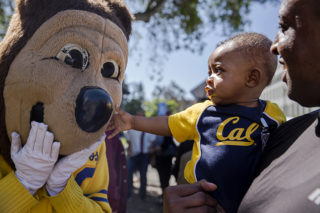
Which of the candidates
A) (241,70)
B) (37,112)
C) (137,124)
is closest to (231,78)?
(241,70)

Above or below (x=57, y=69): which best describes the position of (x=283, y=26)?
above

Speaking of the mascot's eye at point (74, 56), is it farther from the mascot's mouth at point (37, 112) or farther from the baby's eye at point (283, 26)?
the baby's eye at point (283, 26)

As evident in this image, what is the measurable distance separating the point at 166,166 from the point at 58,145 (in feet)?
15.5

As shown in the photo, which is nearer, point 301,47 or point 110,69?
point 301,47

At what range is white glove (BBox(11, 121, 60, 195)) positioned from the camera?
1.22 m

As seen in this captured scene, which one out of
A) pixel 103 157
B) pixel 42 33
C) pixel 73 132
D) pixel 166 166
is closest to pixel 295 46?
pixel 73 132

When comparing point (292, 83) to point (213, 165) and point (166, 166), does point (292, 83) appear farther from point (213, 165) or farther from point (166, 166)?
point (166, 166)

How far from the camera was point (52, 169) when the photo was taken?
1.34m

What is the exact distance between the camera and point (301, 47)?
3.23ft

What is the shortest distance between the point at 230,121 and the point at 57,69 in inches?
38.6

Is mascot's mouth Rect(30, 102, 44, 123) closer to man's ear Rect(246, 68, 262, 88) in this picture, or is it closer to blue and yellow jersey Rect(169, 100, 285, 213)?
blue and yellow jersey Rect(169, 100, 285, 213)

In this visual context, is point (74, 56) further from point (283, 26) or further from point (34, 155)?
point (283, 26)

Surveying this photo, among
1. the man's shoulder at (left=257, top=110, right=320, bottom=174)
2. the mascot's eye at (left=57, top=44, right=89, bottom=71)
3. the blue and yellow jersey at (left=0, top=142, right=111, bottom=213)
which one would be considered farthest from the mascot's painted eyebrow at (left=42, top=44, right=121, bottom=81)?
the man's shoulder at (left=257, top=110, right=320, bottom=174)

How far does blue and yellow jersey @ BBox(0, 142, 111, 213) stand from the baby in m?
0.33
